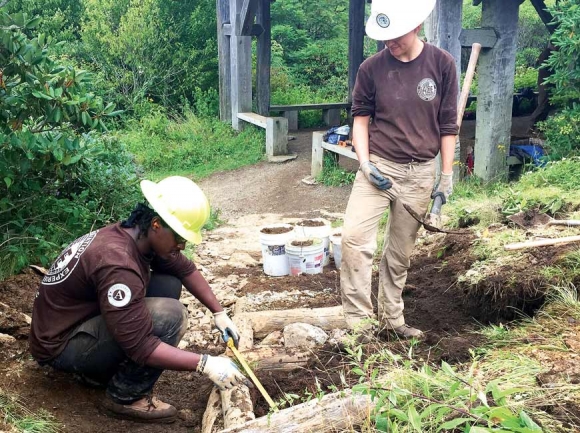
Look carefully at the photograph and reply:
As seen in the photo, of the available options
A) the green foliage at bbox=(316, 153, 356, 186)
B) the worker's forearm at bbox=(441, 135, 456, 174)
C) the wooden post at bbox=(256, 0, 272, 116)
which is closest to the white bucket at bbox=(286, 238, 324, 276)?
the worker's forearm at bbox=(441, 135, 456, 174)

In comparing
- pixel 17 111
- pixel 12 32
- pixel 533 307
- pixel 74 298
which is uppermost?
pixel 12 32

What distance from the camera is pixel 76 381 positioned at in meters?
3.41

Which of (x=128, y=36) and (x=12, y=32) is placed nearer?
(x=12, y=32)

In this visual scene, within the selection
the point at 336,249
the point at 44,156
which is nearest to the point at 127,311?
the point at 44,156

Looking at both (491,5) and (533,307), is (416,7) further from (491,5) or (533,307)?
(491,5)

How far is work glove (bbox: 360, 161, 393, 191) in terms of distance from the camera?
12.3 ft

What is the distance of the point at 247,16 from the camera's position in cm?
1123

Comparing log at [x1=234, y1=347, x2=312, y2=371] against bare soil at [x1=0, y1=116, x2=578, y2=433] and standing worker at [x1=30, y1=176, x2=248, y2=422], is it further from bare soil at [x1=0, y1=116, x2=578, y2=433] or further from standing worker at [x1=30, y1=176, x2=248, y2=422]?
standing worker at [x1=30, y1=176, x2=248, y2=422]

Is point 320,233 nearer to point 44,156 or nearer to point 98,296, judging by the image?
point 44,156

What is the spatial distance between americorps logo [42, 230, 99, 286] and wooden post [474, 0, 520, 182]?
595cm

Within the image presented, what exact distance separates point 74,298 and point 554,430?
213 centimetres

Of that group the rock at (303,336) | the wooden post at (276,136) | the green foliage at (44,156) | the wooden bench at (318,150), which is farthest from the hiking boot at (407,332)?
the wooden post at (276,136)

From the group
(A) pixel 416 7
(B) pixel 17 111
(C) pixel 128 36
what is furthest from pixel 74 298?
(C) pixel 128 36

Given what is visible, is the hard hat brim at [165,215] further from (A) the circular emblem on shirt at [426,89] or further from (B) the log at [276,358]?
(A) the circular emblem on shirt at [426,89]
